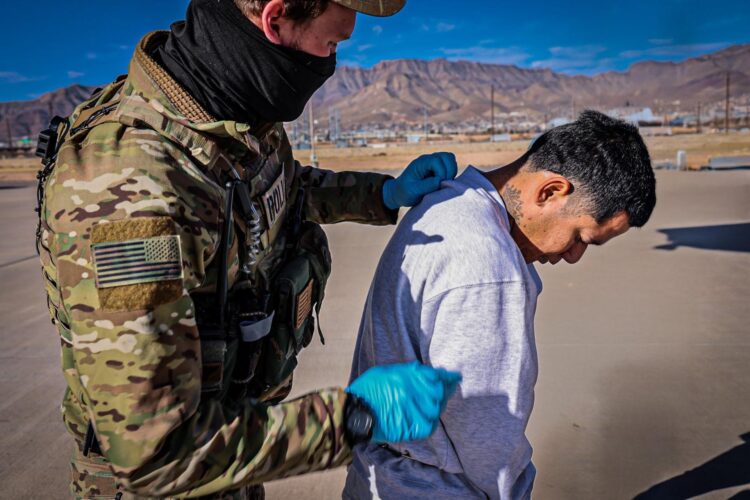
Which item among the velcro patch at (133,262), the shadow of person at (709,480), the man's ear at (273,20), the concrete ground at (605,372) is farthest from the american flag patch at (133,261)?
the shadow of person at (709,480)

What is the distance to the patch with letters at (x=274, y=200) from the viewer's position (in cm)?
173

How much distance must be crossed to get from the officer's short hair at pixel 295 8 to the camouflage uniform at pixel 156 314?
30cm

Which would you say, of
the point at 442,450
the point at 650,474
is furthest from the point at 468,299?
the point at 650,474

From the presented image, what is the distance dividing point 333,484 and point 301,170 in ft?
5.09

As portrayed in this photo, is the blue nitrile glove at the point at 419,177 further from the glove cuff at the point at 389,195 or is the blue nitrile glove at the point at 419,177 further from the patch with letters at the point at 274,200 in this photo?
the patch with letters at the point at 274,200

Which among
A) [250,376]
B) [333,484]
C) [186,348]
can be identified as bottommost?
[333,484]

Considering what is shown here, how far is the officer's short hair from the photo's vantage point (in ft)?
4.63

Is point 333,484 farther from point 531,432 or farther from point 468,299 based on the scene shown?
point 468,299

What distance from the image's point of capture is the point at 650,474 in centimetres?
276

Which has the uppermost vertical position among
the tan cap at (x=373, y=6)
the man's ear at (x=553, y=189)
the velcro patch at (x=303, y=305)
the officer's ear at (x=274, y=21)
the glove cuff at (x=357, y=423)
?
the tan cap at (x=373, y=6)

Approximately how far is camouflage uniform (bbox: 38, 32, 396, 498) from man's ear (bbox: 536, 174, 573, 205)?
779 mm

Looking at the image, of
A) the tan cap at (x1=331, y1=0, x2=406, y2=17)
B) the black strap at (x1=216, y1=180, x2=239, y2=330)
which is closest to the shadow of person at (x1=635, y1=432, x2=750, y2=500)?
the black strap at (x1=216, y1=180, x2=239, y2=330)

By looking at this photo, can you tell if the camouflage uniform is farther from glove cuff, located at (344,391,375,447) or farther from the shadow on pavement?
the shadow on pavement

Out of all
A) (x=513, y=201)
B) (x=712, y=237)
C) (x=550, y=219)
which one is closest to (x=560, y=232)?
A: (x=550, y=219)
